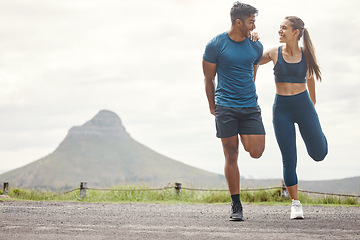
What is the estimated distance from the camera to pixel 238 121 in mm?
5273

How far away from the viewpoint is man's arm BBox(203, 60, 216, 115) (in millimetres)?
5289

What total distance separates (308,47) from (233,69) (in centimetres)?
110

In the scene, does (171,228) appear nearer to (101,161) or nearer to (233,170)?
(233,170)

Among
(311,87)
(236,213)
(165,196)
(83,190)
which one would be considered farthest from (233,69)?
(83,190)

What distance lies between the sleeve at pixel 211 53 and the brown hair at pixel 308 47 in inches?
41.2

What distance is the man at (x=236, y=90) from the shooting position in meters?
5.16

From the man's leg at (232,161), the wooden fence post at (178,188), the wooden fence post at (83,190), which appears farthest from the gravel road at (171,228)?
the wooden fence post at (83,190)

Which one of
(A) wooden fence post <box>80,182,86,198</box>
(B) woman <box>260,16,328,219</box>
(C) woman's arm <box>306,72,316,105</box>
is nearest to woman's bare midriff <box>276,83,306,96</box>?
(B) woman <box>260,16,328,219</box>

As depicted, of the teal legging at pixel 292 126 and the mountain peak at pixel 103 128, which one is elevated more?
the mountain peak at pixel 103 128

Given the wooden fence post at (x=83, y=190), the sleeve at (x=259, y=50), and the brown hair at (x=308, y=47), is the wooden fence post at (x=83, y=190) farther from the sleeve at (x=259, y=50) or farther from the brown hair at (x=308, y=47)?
the brown hair at (x=308, y=47)

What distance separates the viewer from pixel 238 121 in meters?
5.27

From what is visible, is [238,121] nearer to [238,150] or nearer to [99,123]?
[238,150]

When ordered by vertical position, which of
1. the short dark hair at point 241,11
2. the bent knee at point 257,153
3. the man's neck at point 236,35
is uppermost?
Result: the short dark hair at point 241,11

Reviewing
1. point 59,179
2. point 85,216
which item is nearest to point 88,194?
point 85,216
